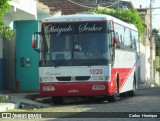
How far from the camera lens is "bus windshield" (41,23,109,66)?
68.8ft

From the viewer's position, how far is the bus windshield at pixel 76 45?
21.0 metres

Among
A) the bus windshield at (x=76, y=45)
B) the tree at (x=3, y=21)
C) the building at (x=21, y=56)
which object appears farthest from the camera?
the building at (x=21, y=56)

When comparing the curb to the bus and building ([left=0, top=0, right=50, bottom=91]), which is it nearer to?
the bus

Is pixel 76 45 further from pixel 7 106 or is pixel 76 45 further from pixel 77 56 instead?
pixel 7 106

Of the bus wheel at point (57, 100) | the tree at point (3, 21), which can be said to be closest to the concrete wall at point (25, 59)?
the bus wheel at point (57, 100)

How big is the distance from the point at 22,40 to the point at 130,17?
95.9 feet

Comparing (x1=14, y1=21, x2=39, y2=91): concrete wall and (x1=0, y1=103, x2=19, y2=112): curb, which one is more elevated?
(x1=14, y1=21, x2=39, y2=91): concrete wall

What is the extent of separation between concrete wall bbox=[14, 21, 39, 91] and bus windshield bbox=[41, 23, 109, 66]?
693cm

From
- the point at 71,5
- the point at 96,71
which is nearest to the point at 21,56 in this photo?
the point at 96,71

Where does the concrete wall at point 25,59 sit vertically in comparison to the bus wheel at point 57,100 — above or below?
above

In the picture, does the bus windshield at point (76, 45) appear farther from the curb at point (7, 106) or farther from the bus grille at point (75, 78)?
the curb at point (7, 106)

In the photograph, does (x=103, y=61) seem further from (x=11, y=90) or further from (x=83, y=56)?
(x=11, y=90)

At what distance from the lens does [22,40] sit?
28.3 m

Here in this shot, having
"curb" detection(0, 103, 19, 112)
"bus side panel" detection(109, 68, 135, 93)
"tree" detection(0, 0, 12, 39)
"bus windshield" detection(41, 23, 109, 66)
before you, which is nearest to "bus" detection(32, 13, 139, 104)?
"bus windshield" detection(41, 23, 109, 66)
